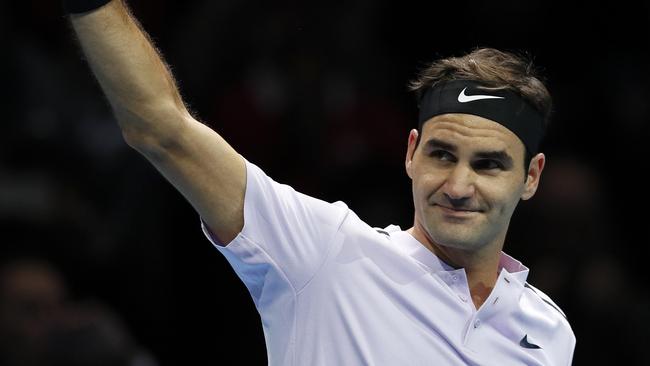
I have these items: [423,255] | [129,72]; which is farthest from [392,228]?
[129,72]

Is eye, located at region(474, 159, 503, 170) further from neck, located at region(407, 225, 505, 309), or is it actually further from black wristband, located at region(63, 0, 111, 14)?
black wristband, located at region(63, 0, 111, 14)

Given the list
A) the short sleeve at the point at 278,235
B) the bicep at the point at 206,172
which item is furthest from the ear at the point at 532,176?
the bicep at the point at 206,172

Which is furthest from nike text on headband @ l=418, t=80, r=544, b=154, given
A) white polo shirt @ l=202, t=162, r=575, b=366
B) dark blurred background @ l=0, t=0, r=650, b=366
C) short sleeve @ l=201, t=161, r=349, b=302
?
dark blurred background @ l=0, t=0, r=650, b=366

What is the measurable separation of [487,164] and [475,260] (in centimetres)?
38

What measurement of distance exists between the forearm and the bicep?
0.15 ft

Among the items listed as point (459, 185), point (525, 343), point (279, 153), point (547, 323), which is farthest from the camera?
point (279, 153)

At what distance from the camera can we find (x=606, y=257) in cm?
779

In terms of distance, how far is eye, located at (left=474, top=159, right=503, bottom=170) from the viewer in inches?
156

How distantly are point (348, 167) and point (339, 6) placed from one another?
5.13 feet

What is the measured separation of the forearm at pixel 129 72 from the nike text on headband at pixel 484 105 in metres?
1.12

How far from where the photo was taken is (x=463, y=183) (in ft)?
12.7

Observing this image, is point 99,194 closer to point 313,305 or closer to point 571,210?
point 571,210

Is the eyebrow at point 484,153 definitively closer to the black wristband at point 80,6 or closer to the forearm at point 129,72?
the forearm at point 129,72

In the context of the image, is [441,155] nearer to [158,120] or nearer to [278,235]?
[278,235]
